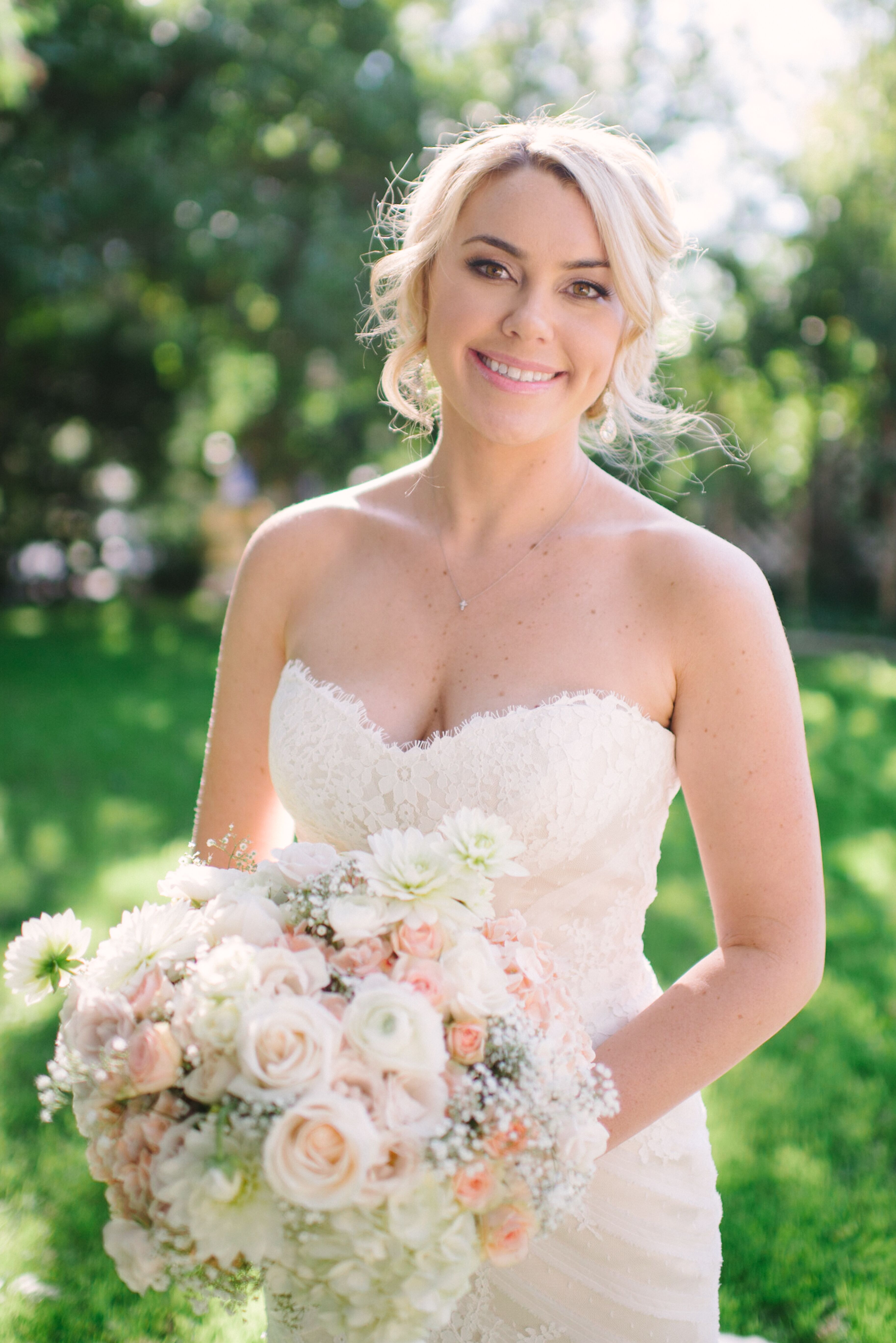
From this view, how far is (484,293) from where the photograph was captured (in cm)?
232

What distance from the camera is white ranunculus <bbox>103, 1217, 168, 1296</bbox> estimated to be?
59.1 inches

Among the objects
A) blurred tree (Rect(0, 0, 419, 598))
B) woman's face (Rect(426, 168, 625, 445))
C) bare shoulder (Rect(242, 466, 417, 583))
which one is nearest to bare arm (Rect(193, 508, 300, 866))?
bare shoulder (Rect(242, 466, 417, 583))

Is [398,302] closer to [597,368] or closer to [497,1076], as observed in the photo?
[597,368]

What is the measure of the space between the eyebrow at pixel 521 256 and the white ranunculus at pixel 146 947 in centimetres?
148

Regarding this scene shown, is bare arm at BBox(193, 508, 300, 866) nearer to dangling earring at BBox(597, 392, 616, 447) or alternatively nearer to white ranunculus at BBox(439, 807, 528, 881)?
dangling earring at BBox(597, 392, 616, 447)

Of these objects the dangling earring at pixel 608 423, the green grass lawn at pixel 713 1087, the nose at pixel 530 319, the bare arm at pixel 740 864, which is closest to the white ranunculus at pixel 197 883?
the bare arm at pixel 740 864

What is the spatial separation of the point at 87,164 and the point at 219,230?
1.65 m

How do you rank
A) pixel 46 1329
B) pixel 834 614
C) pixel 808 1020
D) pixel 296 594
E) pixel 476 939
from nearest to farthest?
pixel 476 939, pixel 296 594, pixel 46 1329, pixel 808 1020, pixel 834 614

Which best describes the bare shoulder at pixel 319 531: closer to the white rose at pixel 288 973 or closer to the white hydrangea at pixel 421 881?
the white hydrangea at pixel 421 881

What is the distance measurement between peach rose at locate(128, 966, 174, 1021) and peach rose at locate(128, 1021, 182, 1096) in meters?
0.05

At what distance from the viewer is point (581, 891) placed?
227cm

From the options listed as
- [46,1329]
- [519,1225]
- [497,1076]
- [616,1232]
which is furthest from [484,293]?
[46,1329]

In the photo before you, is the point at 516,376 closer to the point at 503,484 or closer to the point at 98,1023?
the point at 503,484

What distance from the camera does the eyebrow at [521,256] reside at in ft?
7.46
